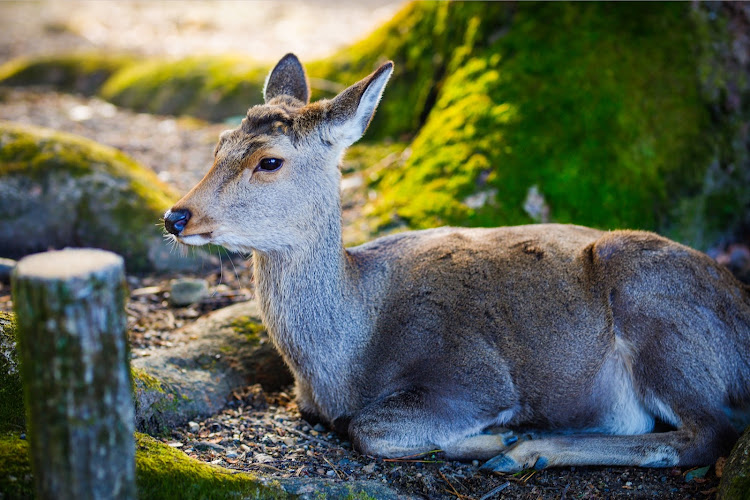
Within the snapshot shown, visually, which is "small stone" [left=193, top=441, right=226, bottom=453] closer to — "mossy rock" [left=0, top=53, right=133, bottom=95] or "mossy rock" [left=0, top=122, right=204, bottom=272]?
"mossy rock" [left=0, top=122, right=204, bottom=272]

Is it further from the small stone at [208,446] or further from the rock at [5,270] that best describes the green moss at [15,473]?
the rock at [5,270]

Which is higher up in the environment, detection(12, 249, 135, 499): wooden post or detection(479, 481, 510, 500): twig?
detection(12, 249, 135, 499): wooden post

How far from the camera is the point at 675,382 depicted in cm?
496

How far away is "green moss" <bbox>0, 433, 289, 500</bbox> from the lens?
3559mm

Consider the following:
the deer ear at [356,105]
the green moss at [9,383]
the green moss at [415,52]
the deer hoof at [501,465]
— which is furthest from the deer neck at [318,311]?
the green moss at [415,52]

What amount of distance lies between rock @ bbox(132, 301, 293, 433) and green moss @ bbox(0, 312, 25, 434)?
796 mm

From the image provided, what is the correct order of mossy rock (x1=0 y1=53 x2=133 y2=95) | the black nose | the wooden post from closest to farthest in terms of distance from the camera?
1. the wooden post
2. the black nose
3. mossy rock (x1=0 y1=53 x2=133 y2=95)

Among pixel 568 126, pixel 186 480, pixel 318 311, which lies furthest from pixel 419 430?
pixel 568 126

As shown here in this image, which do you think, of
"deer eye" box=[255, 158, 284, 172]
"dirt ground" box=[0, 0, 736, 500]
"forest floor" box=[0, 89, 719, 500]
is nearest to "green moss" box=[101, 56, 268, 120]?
"dirt ground" box=[0, 0, 736, 500]

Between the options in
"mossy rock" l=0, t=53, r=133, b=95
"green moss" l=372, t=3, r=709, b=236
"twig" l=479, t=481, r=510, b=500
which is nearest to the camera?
"twig" l=479, t=481, r=510, b=500

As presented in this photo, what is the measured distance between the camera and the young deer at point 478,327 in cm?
488

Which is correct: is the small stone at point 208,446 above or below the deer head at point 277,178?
below

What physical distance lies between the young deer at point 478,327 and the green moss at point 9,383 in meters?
1.29

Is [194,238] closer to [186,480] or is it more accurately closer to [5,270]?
[186,480]
